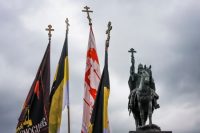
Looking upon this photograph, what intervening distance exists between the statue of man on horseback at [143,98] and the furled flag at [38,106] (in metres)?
4.12

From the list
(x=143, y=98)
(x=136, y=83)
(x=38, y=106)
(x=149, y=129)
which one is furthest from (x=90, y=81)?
(x=149, y=129)

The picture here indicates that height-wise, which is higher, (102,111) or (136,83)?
(136,83)

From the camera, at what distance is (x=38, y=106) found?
22.7m

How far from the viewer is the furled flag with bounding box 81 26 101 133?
80.1 feet

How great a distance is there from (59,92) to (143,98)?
389 centimetres

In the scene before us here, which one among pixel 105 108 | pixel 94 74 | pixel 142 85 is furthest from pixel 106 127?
pixel 94 74

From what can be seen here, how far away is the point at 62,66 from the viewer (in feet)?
79.5

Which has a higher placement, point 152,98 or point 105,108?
point 152,98

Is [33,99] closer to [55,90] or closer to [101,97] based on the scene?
[55,90]

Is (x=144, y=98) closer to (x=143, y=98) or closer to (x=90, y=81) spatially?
(x=143, y=98)

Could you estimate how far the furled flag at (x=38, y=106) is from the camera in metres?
22.1

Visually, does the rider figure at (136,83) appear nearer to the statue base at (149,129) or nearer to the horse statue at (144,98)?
the horse statue at (144,98)

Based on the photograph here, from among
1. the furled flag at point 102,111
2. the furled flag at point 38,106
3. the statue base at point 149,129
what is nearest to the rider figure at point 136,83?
the statue base at point 149,129

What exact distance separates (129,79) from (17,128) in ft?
19.3
